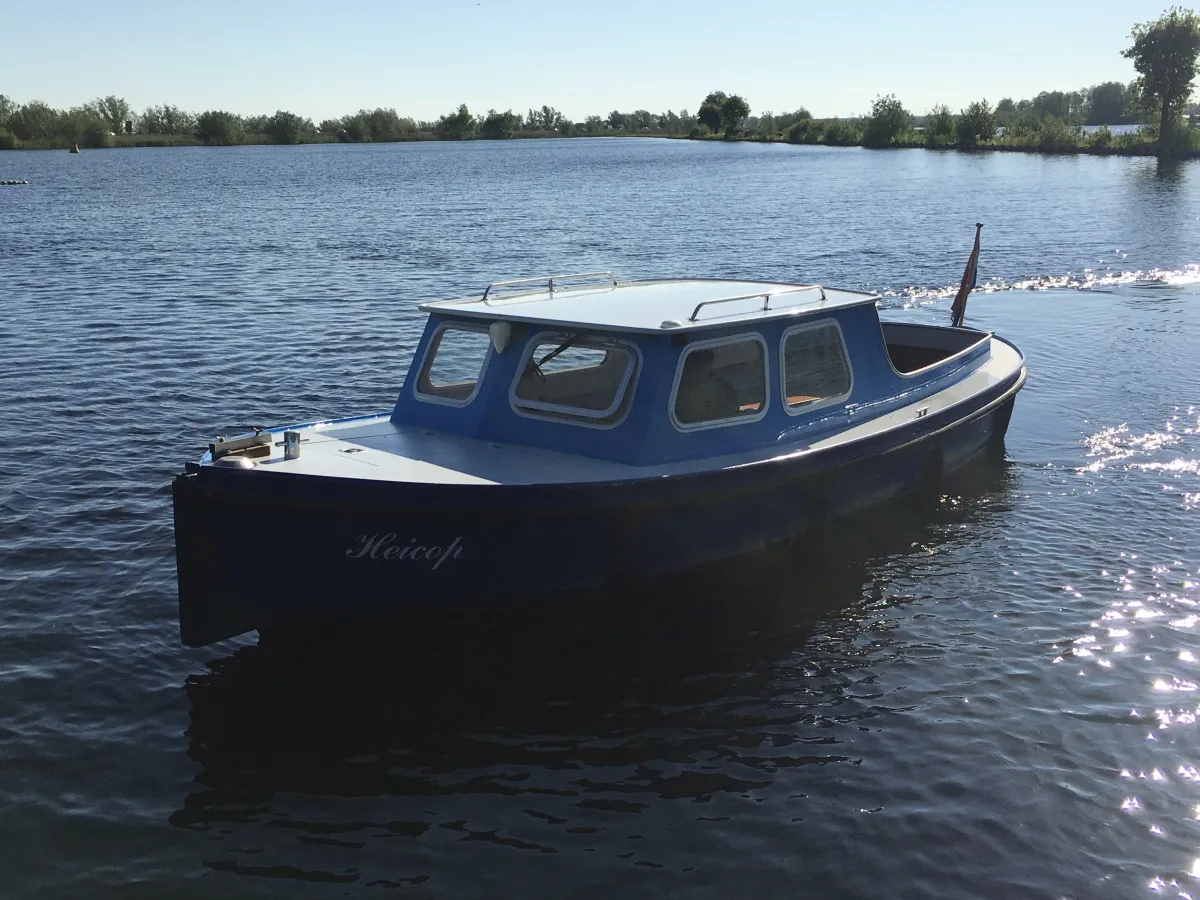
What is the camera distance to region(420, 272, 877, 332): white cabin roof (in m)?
10.6

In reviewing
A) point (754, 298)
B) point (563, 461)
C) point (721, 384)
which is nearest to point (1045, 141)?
point (754, 298)

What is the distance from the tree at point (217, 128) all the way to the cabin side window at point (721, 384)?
166 m

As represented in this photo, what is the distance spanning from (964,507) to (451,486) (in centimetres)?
744

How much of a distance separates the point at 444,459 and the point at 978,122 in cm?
10982

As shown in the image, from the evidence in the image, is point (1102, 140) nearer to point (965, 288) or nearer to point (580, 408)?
point (965, 288)

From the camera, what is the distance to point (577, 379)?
11109 millimetres

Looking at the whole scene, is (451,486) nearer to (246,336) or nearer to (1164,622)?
(1164,622)

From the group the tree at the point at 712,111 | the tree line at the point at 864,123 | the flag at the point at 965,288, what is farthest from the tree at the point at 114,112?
the flag at the point at 965,288

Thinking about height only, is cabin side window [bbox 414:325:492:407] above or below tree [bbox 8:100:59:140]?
below

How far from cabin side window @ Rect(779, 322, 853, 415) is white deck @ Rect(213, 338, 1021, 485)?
480mm

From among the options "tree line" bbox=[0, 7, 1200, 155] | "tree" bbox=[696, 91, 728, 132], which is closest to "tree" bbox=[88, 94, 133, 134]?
"tree line" bbox=[0, 7, 1200, 155]

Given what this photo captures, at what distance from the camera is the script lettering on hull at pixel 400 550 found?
902 centimetres

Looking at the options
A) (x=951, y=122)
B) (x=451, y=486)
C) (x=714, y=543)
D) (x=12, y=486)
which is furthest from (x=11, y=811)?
(x=951, y=122)

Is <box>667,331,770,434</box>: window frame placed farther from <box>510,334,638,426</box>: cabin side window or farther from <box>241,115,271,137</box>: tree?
<box>241,115,271,137</box>: tree
